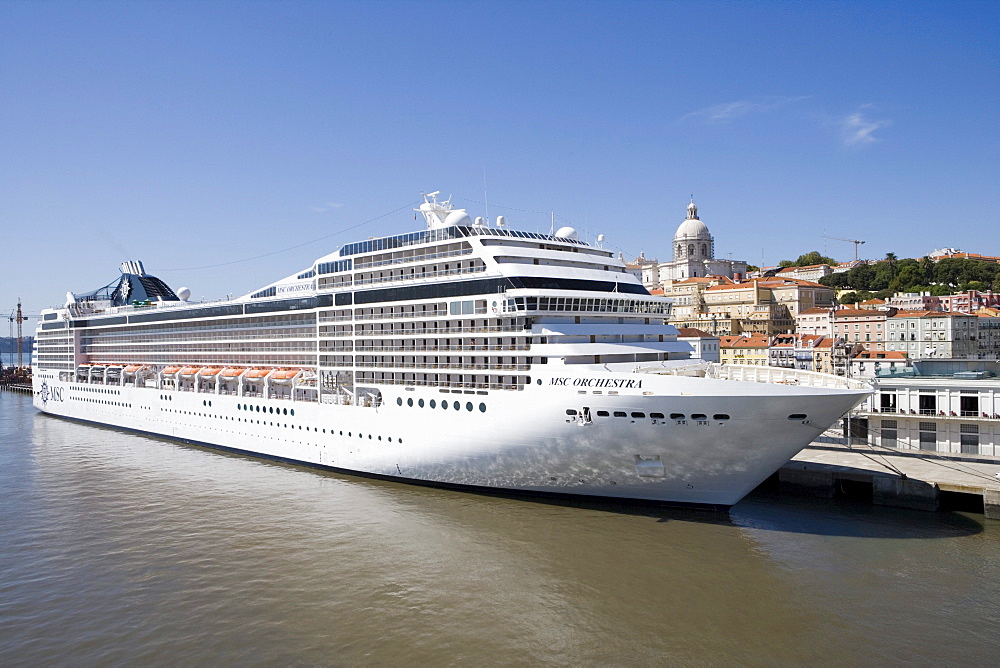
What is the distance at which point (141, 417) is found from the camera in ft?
132

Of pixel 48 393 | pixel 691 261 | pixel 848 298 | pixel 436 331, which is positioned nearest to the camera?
pixel 436 331

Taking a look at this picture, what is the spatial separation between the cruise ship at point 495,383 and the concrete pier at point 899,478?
5.70 m

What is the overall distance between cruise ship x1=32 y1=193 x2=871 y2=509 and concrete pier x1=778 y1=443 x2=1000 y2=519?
18.7ft

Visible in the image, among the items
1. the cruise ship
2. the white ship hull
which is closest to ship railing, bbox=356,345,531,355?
the cruise ship

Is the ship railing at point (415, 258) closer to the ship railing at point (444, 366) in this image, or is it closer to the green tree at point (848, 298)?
the ship railing at point (444, 366)

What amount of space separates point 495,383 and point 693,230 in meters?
115

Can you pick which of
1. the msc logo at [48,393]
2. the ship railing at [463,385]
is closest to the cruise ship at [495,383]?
the ship railing at [463,385]

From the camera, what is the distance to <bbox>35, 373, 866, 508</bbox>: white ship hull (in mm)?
18656

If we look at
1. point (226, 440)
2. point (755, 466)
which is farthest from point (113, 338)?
point (755, 466)

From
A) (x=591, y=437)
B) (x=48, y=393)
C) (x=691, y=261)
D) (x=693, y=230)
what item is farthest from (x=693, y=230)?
(x=591, y=437)

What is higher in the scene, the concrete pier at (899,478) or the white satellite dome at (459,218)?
the white satellite dome at (459,218)

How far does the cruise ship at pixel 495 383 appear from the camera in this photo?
19.2m

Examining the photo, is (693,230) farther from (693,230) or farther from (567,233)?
(567,233)

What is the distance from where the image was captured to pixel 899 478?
75.0 ft
